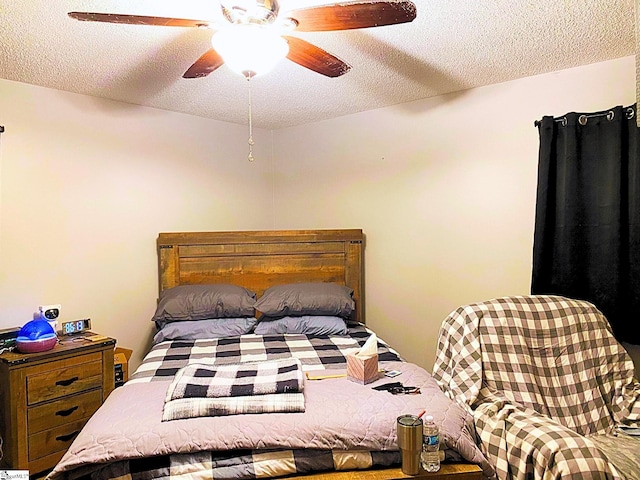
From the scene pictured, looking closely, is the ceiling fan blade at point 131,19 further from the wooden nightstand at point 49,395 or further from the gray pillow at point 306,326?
the gray pillow at point 306,326

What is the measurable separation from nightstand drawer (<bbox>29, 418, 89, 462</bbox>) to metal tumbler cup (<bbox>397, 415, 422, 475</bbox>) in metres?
2.01

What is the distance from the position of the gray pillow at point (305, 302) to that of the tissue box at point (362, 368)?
106 cm

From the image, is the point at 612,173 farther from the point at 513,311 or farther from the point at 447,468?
the point at 447,468

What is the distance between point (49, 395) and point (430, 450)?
211 centimetres

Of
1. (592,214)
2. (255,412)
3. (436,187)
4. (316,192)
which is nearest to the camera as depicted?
(255,412)

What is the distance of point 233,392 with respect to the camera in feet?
6.25

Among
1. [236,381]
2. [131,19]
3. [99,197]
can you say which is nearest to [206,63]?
[131,19]

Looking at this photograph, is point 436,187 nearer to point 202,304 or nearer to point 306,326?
point 306,326

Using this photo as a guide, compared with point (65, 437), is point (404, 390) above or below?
above

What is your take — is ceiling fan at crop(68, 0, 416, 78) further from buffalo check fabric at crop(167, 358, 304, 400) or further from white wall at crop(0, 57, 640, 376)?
white wall at crop(0, 57, 640, 376)

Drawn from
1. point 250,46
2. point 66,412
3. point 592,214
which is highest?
point 250,46

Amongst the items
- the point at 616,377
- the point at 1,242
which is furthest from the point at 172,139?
the point at 616,377

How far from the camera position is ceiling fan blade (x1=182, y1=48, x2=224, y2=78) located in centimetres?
200

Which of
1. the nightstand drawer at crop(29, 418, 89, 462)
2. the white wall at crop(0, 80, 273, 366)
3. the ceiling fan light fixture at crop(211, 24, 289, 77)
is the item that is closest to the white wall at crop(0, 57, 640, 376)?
the white wall at crop(0, 80, 273, 366)
